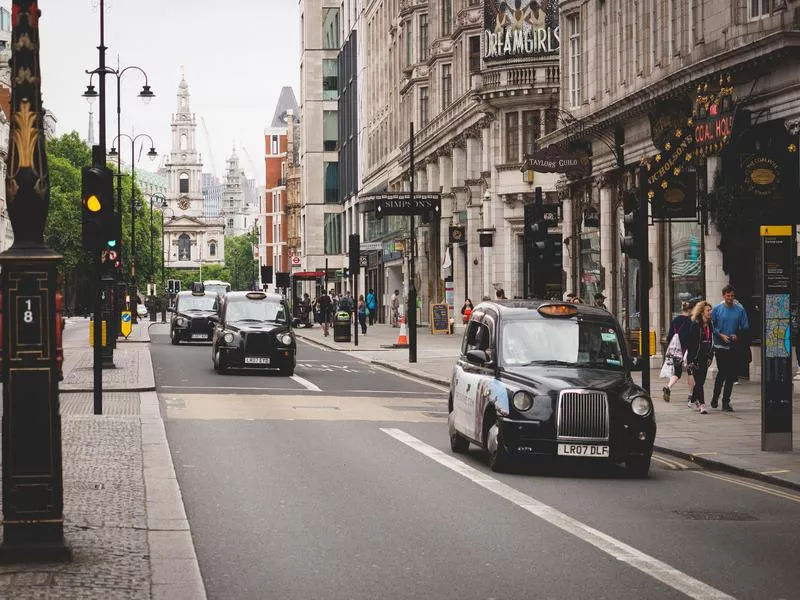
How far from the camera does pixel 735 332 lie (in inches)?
885

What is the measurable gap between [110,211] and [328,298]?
4416 centimetres

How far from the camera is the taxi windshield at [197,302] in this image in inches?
2122

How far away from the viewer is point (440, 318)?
5750 centimetres

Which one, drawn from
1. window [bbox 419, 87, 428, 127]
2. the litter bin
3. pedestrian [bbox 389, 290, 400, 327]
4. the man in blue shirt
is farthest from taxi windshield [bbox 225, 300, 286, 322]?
pedestrian [bbox 389, 290, 400, 327]

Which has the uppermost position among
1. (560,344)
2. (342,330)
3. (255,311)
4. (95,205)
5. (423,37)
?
(423,37)

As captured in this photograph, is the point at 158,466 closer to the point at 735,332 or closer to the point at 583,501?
the point at 583,501

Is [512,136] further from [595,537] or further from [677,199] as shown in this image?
[595,537]

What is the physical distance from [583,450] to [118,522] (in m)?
5.41

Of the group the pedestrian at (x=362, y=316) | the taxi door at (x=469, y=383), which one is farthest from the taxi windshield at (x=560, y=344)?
the pedestrian at (x=362, y=316)

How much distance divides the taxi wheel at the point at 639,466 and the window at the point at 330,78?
97.9 metres

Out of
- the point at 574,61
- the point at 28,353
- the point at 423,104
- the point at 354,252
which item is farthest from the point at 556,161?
the point at 423,104

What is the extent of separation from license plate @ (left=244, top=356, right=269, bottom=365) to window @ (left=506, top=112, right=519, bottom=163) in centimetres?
2174

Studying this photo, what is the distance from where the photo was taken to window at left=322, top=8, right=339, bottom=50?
108 meters

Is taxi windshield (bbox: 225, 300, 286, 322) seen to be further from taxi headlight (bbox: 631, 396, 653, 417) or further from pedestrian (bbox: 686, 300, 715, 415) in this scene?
taxi headlight (bbox: 631, 396, 653, 417)
